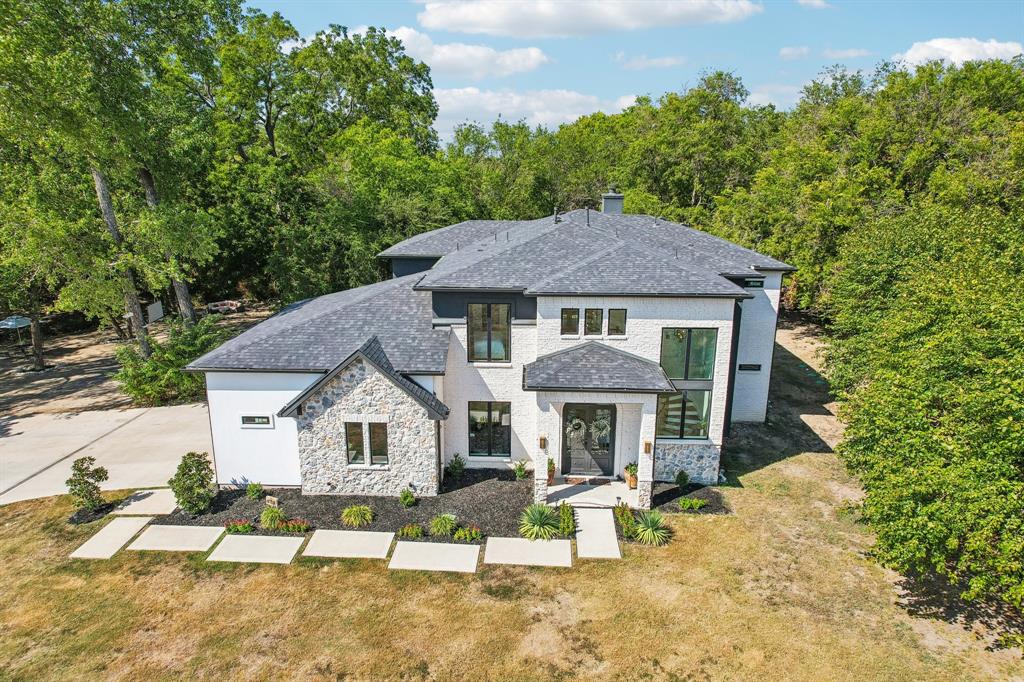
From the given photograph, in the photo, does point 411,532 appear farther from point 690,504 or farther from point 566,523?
point 690,504

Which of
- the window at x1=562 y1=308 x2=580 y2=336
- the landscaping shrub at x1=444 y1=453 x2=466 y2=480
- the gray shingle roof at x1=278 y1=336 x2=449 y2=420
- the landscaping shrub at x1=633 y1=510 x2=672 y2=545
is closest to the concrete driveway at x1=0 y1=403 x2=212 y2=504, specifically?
the gray shingle roof at x1=278 y1=336 x2=449 y2=420

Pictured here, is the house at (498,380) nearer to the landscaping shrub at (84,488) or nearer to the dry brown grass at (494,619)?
the landscaping shrub at (84,488)

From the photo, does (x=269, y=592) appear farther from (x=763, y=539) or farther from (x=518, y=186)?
(x=518, y=186)

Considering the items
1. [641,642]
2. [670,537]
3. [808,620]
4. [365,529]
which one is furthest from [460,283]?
[808,620]

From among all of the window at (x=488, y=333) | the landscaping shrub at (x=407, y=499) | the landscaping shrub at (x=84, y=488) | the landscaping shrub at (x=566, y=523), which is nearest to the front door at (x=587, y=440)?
the landscaping shrub at (x=566, y=523)

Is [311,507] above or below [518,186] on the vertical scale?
below

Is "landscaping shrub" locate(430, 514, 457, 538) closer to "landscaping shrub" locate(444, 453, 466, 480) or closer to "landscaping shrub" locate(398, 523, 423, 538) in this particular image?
"landscaping shrub" locate(398, 523, 423, 538)
